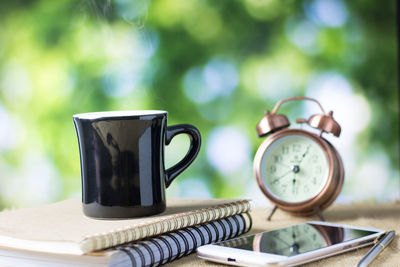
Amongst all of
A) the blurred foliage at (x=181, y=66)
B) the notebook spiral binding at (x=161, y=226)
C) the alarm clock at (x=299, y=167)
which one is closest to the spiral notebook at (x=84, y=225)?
the notebook spiral binding at (x=161, y=226)

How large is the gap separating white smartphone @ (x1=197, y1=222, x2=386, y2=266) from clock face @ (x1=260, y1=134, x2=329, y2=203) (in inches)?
8.8

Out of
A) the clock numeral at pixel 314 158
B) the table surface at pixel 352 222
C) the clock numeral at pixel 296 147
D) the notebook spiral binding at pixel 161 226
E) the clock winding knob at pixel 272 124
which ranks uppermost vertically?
the clock winding knob at pixel 272 124

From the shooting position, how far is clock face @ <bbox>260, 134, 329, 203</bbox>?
4.07ft

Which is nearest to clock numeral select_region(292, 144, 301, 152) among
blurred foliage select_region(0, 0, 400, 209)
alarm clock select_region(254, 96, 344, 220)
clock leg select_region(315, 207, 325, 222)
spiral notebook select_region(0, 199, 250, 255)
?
alarm clock select_region(254, 96, 344, 220)

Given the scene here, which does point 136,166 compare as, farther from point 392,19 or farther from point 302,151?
point 392,19

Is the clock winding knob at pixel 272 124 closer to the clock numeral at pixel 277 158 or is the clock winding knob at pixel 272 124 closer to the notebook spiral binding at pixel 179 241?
the clock numeral at pixel 277 158

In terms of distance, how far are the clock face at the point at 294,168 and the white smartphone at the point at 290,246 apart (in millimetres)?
224

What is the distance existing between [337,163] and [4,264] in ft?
2.37

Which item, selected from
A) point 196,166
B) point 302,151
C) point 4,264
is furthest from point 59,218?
point 196,166

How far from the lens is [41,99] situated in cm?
206

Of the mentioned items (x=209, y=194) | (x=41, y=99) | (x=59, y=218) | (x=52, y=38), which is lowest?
(x=209, y=194)

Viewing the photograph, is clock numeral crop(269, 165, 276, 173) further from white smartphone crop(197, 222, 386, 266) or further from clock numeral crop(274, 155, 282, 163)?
white smartphone crop(197, 222, 386, 266)

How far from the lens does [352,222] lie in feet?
3.97

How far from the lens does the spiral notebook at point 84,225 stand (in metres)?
0.76
